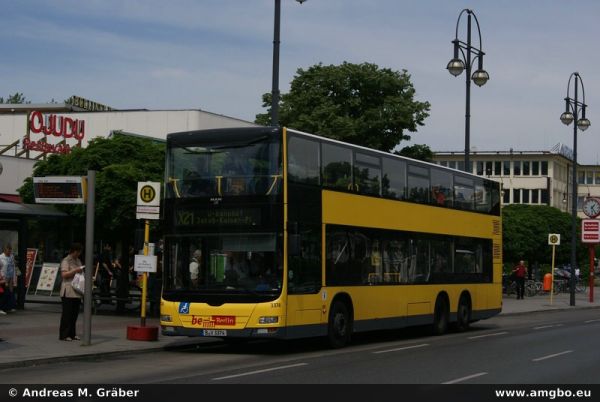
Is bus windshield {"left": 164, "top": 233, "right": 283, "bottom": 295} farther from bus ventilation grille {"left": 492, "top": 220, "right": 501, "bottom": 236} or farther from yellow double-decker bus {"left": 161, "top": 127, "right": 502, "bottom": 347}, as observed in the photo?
bus ventilation grille {"left": 492, "top": 220, "right": 501, "bottom": 236}

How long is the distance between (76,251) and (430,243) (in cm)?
850

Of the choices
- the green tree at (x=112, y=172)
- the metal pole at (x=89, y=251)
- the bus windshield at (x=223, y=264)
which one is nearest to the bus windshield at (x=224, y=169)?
the bus windshield at (x=223, y=264)

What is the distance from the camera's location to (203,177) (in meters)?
17.8

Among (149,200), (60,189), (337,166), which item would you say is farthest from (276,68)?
(60,189)

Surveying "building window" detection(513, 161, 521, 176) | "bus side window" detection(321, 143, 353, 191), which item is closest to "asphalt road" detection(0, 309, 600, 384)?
"bus side window" detection(321, 143, 353, 191)

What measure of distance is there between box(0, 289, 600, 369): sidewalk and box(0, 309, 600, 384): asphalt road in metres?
0.34

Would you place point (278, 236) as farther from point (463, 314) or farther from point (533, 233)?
point (533, 233)

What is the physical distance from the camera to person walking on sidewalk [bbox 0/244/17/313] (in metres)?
24.2

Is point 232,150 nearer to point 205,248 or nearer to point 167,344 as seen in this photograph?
point 205,248

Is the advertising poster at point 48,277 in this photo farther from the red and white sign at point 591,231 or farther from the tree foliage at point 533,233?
the tree foliage at point 533,233

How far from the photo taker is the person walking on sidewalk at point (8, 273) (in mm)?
24234

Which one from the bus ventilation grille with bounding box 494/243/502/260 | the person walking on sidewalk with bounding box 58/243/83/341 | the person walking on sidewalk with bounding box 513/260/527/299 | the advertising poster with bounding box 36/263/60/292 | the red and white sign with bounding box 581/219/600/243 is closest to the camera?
the person walking on sidewalk with bounding box 58/243/83/341

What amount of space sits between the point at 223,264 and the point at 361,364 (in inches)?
133
